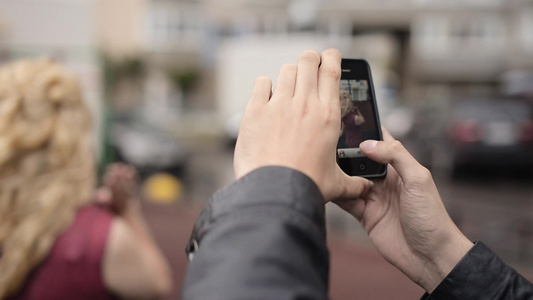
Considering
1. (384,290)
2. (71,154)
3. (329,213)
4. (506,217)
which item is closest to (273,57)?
(329,213)

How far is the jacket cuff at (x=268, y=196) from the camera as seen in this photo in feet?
3.01

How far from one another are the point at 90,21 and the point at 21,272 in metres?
7.66

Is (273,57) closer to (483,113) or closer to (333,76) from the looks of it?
(483,113)

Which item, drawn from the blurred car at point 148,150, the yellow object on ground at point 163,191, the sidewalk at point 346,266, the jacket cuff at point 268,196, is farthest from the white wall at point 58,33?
the jacket cuff at point 268,196

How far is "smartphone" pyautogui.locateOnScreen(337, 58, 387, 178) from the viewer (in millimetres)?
1348

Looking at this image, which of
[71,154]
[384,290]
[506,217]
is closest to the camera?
[71,154]

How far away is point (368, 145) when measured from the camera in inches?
50.8

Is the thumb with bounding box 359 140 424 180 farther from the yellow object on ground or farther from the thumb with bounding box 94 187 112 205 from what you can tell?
the yellow object on ground

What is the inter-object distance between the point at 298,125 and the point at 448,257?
581 millimetres

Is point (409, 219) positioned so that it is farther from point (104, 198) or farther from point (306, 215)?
point (104, 198)

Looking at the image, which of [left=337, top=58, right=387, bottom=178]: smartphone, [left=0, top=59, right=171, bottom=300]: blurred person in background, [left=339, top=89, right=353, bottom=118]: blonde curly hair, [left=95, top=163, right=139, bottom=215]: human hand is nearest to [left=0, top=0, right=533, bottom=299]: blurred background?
[left=337, top=58, right=387, bottom=178]: smartphone

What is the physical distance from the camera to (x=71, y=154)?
78.0 inches

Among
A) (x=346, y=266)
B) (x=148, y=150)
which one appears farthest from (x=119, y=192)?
(x=148, y=150)

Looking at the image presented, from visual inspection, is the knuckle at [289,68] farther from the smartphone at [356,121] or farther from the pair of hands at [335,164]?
the smartphone at [356,121]
